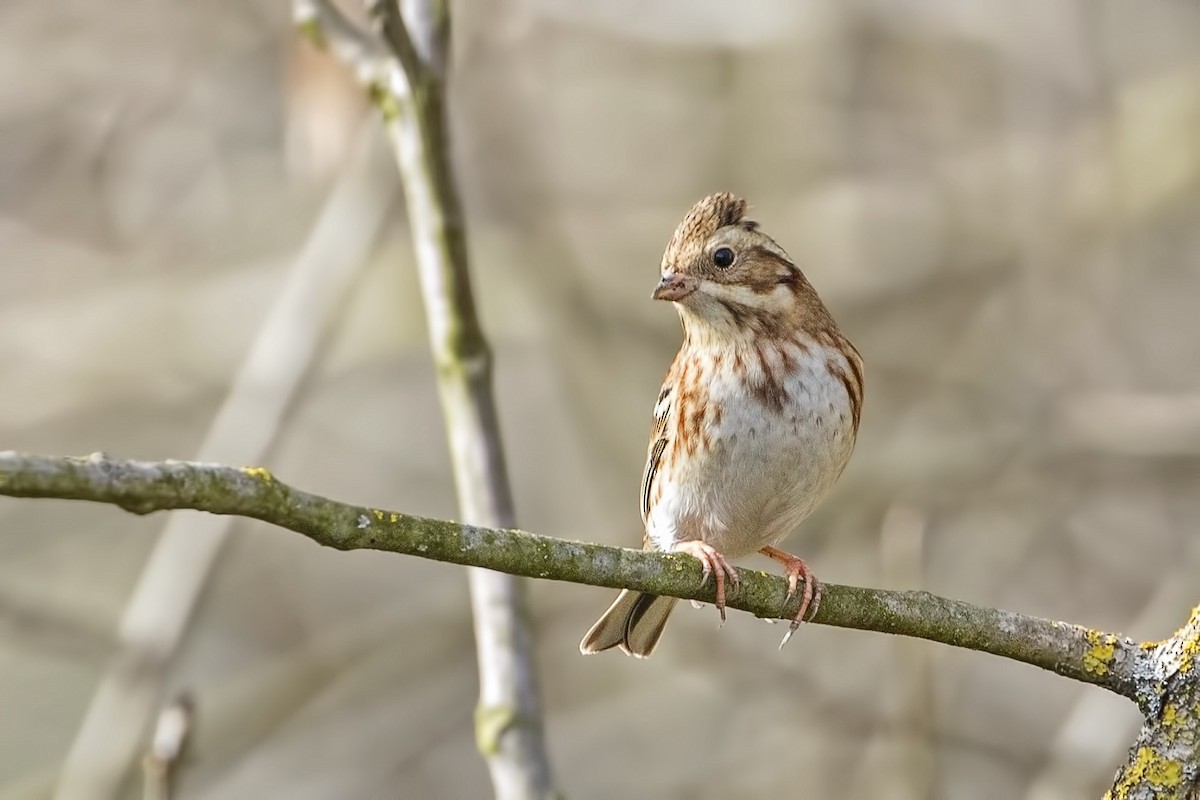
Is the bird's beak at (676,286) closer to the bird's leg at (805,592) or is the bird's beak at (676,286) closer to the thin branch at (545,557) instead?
the bird's leg at (805,592)

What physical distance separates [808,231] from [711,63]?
1.53 meters

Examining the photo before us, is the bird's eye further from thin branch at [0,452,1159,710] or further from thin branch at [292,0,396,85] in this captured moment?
thin branch at [0,452,1159,710]

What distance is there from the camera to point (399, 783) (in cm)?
845

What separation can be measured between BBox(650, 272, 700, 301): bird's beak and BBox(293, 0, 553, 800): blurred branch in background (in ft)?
1.78

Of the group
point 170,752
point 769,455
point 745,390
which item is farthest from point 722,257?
point 170,752

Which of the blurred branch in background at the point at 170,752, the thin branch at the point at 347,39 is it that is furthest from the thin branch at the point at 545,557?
the thin branch at the point at 347,39

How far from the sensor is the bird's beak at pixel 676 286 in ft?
14.5

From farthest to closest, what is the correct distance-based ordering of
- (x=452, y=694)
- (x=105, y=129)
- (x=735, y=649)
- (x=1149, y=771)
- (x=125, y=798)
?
(x=105, y=129) < (x=452, y=694) < (x=735, y=649) < (x=125, y=798) < (x=1149, y=771)

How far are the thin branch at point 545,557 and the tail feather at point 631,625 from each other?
1230 mm

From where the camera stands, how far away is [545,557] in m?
2.70

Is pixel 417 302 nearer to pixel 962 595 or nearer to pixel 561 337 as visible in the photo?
pixel 561 337

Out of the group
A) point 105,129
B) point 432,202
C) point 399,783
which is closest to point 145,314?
point 105,129

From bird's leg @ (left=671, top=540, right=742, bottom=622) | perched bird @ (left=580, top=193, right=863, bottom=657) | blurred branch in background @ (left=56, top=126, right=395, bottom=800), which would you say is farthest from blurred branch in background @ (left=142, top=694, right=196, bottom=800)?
blurred branch in background @ (left=56, top=126, right=395, bottom=800)

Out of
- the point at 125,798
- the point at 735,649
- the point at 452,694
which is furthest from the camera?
the point at 452,694
